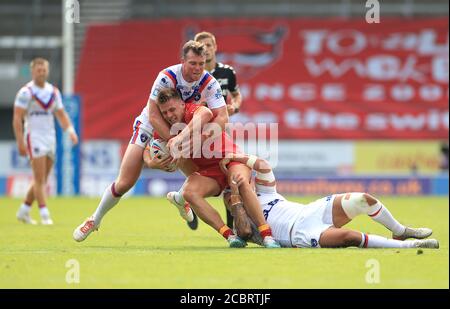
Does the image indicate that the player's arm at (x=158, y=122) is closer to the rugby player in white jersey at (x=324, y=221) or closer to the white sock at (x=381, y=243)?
the rugby player in white jersey at (x=324, y=221)

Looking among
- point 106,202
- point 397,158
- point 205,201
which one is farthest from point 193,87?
point 397,158

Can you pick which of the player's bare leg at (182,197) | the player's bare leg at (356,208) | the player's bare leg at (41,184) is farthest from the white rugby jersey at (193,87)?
the player's bare leg at (41,184)

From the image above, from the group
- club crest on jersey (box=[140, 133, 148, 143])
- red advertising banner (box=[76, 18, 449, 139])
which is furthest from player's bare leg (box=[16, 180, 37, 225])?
red advertising banner (box=[76, 18, 449, 139])

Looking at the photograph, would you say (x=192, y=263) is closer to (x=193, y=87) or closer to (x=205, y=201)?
(x=205, y=201)

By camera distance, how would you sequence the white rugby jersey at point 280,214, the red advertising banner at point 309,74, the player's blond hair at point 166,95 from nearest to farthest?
the white rugby jersey at point 280,214 < the player's blond hair at point 166,95 < the red advertising banner at point 309,74

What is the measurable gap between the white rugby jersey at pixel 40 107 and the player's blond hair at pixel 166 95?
5631mm

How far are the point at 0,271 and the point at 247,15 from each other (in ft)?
76.8

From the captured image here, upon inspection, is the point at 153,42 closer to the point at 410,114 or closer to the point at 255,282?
the point at 410,114

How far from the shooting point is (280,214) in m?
9.64

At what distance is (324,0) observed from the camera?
32312 millimetres

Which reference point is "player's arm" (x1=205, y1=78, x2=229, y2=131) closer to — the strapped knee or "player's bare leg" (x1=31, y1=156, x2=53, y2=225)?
the strapped knee

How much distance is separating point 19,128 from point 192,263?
7.13m

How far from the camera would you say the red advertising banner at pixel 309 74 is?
Answer: 2845 cm

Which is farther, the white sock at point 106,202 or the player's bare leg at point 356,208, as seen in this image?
the white sock at point 106,202
